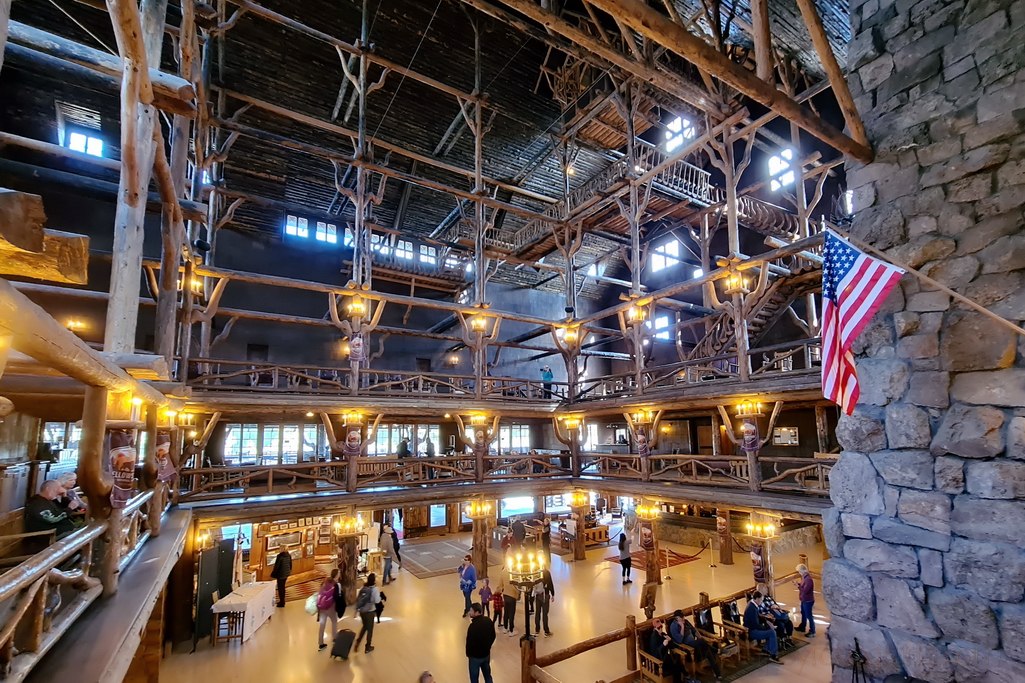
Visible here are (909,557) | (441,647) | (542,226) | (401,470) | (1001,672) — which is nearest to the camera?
(1001,672)

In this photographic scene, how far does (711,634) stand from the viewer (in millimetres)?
→ 9156

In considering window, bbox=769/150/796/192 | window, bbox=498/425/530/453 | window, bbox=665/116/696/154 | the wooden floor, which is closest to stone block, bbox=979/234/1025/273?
the wooden floor

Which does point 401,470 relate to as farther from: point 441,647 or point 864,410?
point 864,410

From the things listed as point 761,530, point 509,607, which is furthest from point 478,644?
point 761,530

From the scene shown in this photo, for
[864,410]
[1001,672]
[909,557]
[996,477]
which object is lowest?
[1001,672]

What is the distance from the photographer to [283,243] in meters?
18.8

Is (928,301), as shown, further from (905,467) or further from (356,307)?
(356,307)

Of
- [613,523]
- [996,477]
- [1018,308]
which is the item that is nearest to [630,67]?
[1018,308]

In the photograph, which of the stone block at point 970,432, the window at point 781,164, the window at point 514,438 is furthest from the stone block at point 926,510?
the window at point 514,438

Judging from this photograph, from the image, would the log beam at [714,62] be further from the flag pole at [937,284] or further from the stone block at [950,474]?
the stone block at [950,474]

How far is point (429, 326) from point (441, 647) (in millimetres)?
14496

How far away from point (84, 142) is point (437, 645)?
58.4 ft

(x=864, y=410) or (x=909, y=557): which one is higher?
(x=864, y=410)

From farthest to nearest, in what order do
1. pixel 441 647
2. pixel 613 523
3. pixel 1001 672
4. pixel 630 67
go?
pixel 613 523, pixel 441 647, pixel 630 67, pixel 1001 672
